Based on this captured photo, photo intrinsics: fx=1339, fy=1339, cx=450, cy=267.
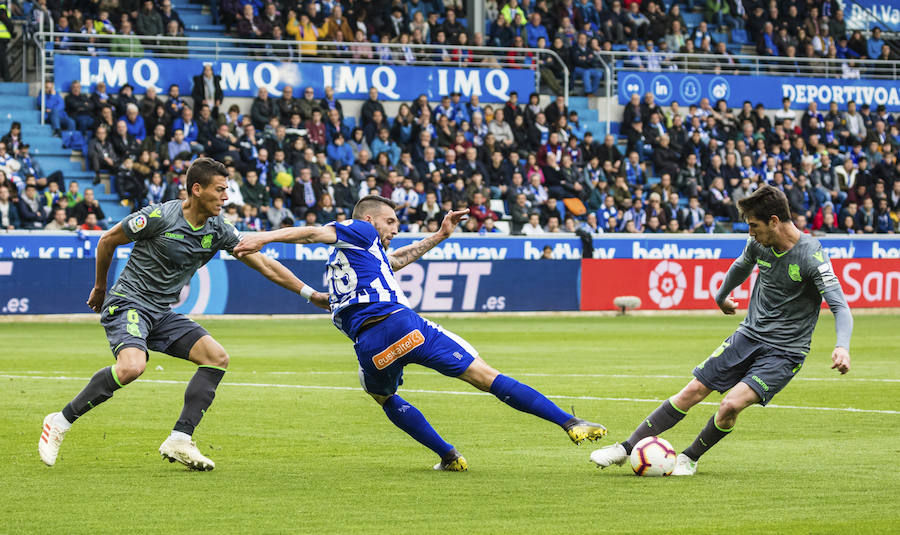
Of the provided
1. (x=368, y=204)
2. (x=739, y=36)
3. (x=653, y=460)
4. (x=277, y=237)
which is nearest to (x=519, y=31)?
(x=739, y=36)

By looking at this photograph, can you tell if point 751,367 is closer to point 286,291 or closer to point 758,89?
point 286,291

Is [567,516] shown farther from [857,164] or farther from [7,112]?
[857,164]

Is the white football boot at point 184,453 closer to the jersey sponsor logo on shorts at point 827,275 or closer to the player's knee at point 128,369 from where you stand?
the player's knee at point 128,369

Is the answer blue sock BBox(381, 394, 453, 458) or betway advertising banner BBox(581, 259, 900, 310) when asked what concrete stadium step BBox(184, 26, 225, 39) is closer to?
betway advertising banner BBox(581, 259, 900, 310)

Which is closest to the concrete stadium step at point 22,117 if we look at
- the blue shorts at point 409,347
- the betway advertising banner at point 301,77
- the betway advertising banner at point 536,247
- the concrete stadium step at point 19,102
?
Result: the concrete stadium step at point 19,102

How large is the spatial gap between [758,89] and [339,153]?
13.7 m

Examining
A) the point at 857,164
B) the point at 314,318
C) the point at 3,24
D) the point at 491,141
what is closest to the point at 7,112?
the point at 3,24

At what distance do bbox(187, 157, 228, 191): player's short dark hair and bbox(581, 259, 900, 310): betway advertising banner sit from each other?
20869 mm

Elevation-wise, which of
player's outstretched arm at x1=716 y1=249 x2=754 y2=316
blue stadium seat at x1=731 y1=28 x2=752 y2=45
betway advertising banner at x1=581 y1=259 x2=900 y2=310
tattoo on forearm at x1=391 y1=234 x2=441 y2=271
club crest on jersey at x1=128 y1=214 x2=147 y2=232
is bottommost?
betway advertising banner at x1=581 y1=259 x2=900 y2=310

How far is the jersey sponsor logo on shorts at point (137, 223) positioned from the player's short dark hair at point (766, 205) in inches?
147

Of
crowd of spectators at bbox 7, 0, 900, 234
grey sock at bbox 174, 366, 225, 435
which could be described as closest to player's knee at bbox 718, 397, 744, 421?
grey sock at bbox 174, 366, 225, 435

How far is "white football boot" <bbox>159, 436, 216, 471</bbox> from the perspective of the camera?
8398 mm

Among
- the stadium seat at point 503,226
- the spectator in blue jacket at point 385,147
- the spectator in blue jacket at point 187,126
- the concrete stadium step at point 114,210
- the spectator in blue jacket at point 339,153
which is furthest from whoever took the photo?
the spectator in blue jacket at point 385,147

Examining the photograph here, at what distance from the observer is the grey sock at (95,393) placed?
8508mm
